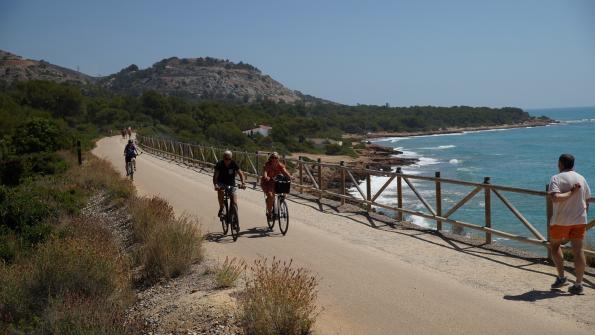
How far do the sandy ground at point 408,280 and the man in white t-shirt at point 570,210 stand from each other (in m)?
0.57

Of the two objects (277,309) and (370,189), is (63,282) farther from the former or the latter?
(370,189)

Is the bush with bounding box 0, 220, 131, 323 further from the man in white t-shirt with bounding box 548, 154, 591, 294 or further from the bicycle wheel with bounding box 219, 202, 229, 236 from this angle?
the man in white t-shirt with bounding box 548, 154, 591, 294

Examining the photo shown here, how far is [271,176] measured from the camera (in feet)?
39.2

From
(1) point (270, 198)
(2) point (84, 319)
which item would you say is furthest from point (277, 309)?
(1) point (270, 198)

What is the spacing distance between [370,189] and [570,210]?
759cm

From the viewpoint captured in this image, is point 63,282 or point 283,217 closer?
point 63,282

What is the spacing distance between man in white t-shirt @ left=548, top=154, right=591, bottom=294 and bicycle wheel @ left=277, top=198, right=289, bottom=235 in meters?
5.63

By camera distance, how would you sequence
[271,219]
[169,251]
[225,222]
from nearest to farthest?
[169,251], [225,222], [271,219]

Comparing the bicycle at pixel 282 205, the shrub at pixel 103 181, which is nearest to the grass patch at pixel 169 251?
the bicycle at pixel 282 205

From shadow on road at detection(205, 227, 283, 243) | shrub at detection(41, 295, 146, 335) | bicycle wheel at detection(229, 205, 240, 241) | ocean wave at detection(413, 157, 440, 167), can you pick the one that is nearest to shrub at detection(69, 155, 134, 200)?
shadow on road at detection(205, 227, 283, 243)

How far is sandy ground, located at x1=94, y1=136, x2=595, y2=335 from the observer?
6.28 metres

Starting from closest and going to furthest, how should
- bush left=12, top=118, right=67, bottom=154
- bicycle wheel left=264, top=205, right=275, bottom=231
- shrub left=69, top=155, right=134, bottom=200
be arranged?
bicycle wheel left=264, top=205, right=275, bottom=231 → shrub left=69, top=155, right=134, bottom=200 → bush left=12, top=118, right=67, bottom=154

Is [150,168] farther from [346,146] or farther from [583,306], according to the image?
[346,146]

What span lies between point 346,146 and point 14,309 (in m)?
94.1
